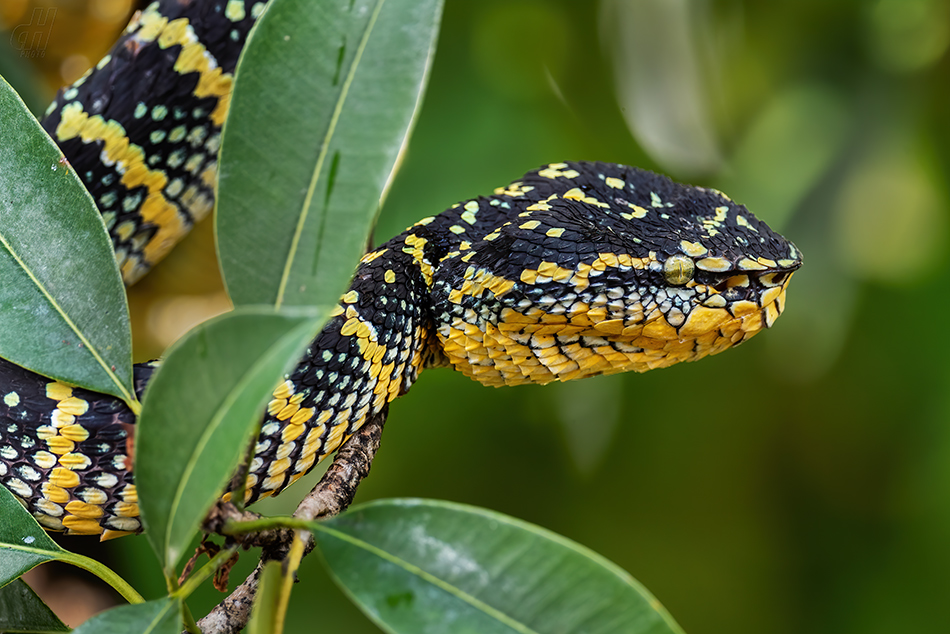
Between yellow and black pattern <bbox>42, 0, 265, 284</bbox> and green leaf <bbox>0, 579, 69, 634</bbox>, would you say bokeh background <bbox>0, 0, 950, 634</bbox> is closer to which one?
yellow and black pattern <bbox>42, 0, 265, 284</bbox>

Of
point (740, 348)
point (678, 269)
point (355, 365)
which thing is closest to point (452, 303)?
point (355, 365)

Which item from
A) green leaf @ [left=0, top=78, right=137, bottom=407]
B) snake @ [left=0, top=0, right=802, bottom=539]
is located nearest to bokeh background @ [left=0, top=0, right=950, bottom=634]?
snake @ [left=0, top=0, right=802, bottom=539]

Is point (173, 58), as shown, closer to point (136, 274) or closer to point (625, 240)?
point (136, 274)

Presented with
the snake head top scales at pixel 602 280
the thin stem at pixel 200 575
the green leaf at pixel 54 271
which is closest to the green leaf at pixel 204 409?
the thin stem at pixel 200 575

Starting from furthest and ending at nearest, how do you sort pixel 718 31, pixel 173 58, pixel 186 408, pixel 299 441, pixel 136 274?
pixel 718 31, pixel 136 274, pixel 173 58, pixel 299 441, pixel 186 408

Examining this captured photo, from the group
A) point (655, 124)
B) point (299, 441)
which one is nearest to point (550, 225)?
point (299, 441)

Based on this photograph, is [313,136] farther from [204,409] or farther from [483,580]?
[483,580]
